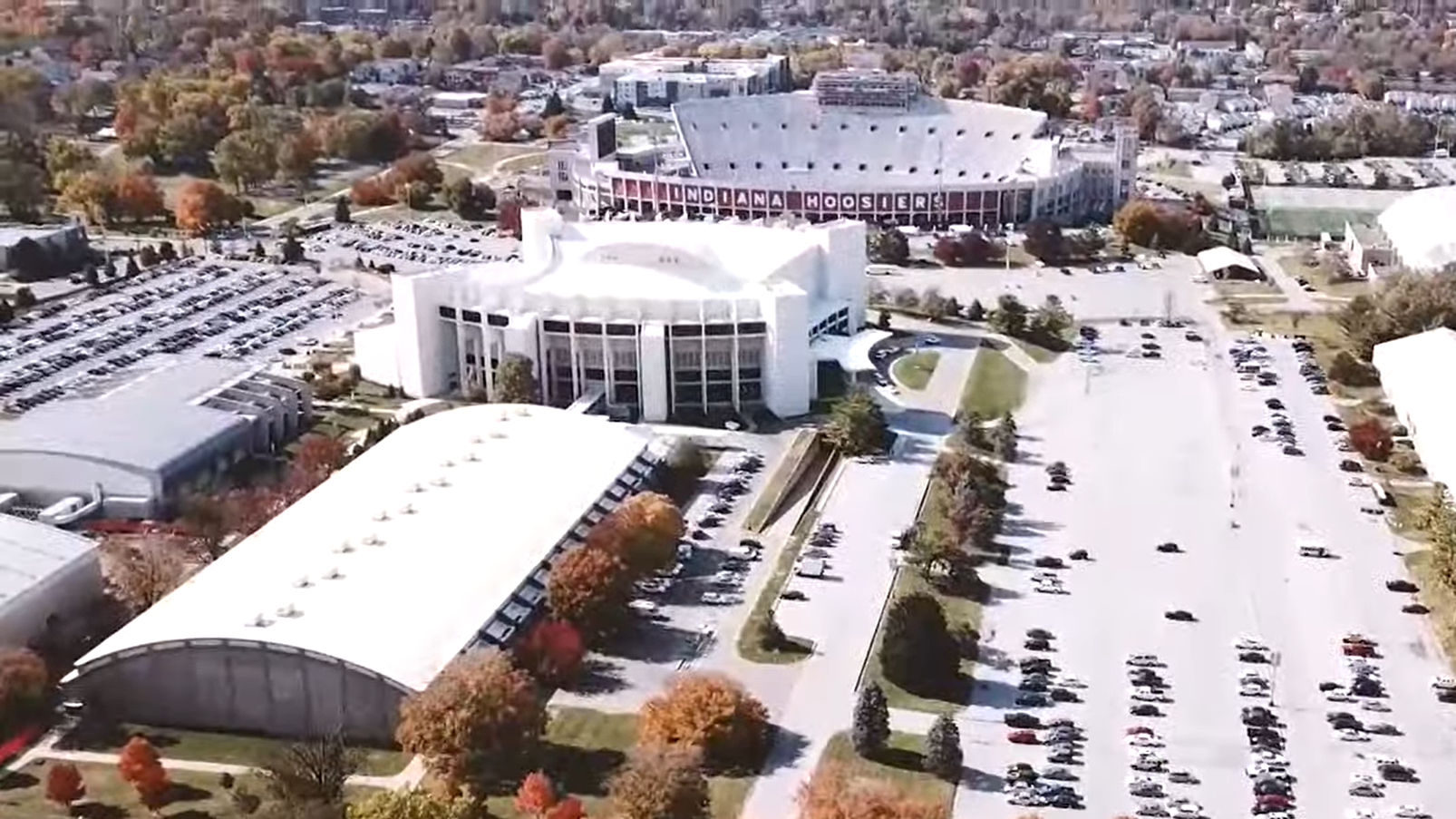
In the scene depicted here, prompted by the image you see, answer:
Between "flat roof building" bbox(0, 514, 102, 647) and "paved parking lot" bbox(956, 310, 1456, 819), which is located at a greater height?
"flat roof building" bbox(0, 514, 102, 647)

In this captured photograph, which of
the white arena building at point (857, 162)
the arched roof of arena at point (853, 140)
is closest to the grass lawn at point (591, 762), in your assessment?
the white arena building at point (857, 162)

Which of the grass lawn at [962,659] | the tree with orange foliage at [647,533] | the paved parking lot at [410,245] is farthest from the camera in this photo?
the paved parking lot at [410,245]

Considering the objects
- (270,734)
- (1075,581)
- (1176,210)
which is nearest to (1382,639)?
(1075,581)

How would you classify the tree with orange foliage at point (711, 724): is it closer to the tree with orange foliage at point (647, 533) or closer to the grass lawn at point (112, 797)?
the tree with orange foliage at point (647, 533)

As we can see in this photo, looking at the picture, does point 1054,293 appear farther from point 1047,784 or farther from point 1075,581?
point 1047,784

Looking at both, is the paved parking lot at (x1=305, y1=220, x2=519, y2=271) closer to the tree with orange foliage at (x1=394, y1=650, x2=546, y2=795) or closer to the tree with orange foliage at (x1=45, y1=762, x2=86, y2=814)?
the tree with orange foliage at (x1=394, y1=650, x2=546, y2=795)

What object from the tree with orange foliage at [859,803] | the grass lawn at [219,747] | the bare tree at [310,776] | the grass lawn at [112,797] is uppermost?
the tree with orange foliage at [859,803]

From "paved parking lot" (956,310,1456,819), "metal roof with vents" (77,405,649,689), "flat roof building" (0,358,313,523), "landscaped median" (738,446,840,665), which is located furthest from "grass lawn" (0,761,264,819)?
"paved parking lot" (956,310,1456,819)
